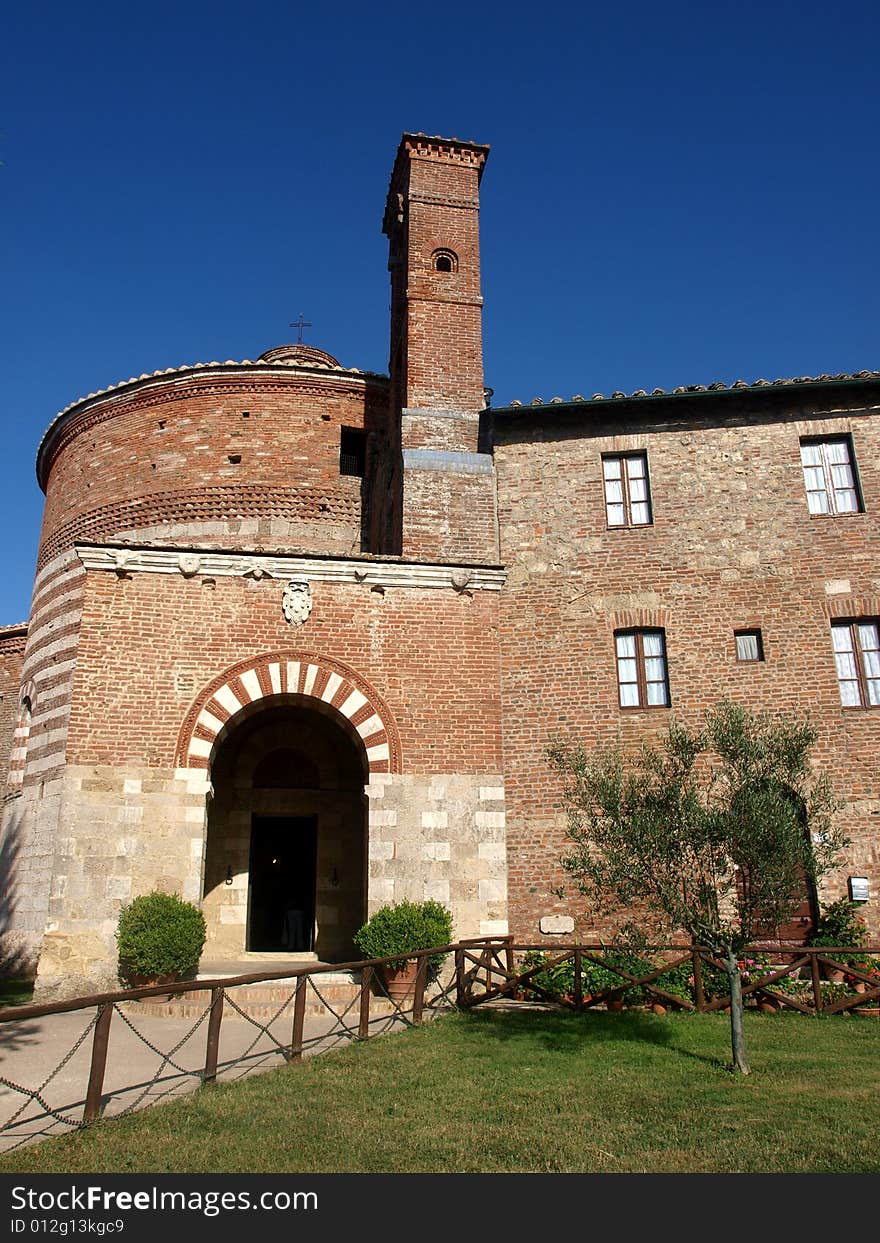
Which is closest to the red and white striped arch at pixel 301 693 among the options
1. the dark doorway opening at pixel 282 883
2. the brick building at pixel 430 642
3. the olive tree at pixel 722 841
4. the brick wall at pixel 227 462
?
the brick building at pixel 430 642

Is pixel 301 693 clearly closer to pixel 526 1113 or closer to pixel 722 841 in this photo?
pixel 722 841

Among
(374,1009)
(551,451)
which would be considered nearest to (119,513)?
(551,451)

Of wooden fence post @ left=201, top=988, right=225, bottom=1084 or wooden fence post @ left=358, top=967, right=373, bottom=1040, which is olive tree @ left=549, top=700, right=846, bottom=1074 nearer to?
wooden fence post @ left=358, top=967, right=373, bottom=1040

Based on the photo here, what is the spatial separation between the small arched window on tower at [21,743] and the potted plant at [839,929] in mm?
14152

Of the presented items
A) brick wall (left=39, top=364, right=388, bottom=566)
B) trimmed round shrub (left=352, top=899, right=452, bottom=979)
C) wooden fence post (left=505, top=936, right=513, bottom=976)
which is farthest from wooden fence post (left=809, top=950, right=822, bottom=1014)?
brick wall (left=39, top=364, right=388, bottom=566)

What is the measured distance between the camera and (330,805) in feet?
50.1

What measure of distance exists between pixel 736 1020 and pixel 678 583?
755 centimetres

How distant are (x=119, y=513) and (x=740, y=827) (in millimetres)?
14273

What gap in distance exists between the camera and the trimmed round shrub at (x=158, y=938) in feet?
35.2

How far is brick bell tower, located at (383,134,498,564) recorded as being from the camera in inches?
587

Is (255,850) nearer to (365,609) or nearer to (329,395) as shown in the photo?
(365,609)

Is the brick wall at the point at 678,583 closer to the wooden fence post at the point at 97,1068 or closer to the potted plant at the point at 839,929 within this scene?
the potted plant at the point at 839,929

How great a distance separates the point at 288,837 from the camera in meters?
15.6

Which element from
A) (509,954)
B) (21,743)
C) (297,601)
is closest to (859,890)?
(509,954)
